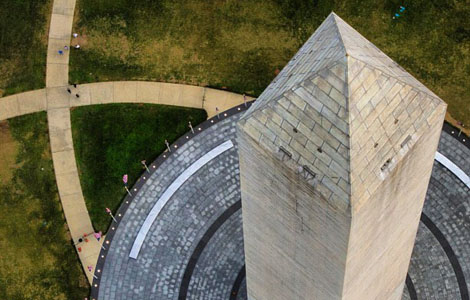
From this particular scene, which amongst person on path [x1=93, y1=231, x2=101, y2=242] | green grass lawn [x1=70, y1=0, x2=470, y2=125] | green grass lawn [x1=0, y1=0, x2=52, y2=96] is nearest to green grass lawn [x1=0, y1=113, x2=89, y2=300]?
person on path [x1=93, y1=231, x2=101, y2=242]

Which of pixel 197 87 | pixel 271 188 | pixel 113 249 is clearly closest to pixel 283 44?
pixel 197 87

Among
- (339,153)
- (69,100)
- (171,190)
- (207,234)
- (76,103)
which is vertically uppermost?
(69,100)

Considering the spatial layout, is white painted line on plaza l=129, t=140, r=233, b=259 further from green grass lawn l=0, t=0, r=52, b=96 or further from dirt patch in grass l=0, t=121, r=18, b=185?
green grass lawn l=0, t=0, r=52, b=96

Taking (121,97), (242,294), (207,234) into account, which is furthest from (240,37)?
(242,294)

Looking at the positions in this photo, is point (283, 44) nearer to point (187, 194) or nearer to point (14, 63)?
point (187, 194)

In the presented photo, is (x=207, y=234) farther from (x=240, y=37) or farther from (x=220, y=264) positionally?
(x=240, y=37)

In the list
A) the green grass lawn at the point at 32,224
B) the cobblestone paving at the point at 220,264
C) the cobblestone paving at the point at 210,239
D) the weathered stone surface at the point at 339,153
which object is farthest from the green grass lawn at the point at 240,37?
the weathered stone surface at the point at 339,153
